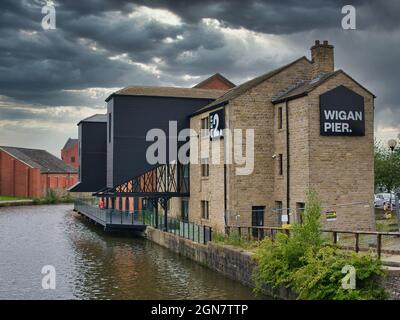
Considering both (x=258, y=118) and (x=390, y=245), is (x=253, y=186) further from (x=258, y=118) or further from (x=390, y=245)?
(x=390, y=245)

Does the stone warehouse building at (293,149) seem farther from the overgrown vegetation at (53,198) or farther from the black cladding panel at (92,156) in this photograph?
the overgrown vegetation at (53,198)

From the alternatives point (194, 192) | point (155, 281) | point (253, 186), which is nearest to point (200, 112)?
point (194, 192)

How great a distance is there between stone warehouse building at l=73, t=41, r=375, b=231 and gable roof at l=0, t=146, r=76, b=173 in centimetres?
5691

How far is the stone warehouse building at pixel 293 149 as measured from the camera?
84.4ft

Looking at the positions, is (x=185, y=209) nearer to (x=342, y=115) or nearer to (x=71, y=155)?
(x=342, y=115)

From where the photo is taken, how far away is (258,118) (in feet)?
93.1

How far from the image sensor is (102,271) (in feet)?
76.7

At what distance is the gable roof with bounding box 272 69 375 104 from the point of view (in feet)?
85.0

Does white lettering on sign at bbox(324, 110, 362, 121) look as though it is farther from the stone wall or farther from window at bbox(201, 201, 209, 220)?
window at bbox(201, 201, 209, 220)

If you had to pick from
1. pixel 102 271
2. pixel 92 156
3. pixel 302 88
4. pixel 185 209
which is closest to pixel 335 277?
pixel 102 271

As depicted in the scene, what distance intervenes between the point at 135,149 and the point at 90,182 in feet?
40.0

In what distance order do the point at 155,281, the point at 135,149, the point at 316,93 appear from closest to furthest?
the point at 155,281
the point at 316,93
the point at 135,149

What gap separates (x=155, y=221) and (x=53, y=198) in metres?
48.7
